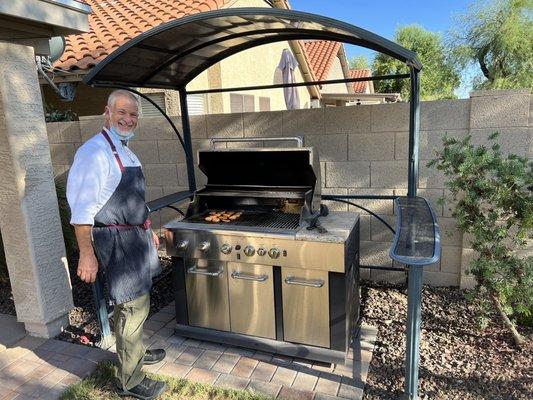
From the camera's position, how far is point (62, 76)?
19.6 feet

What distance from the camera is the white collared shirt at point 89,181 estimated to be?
78.7 inches

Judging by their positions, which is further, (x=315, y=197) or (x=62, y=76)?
(x=62, y=76)

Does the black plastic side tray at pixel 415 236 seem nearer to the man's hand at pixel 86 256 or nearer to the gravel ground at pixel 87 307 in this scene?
the man's hand at pixel 86 256

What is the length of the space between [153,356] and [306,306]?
1.14 metres

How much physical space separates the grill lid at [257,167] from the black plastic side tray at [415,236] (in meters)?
0.72

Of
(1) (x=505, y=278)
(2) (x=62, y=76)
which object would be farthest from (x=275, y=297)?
(2) (x=62, y=76)

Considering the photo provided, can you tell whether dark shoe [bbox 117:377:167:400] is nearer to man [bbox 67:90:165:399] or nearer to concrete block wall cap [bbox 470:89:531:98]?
man [bbox 67:90:165:399]

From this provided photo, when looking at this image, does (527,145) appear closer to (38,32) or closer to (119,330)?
(119,330)

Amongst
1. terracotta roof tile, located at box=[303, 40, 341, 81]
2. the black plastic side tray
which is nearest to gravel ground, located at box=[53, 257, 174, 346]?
the black plastic side tray

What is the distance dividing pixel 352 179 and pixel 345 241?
1.35m

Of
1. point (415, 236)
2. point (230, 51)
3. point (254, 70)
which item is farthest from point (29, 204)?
point (254, 70)

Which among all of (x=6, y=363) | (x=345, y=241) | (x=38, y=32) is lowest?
(x=6, y=363)

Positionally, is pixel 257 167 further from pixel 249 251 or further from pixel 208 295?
pixel 208 295

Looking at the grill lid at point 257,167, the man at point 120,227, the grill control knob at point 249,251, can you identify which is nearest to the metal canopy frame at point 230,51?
the grill lid at point 257,167
